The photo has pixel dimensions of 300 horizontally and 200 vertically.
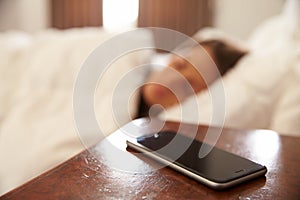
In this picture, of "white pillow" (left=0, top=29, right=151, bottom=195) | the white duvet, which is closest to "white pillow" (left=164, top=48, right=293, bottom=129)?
the white duvet

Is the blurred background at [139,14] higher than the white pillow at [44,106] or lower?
higher

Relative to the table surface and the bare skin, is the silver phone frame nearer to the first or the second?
the table surface

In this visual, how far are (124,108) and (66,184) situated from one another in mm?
580

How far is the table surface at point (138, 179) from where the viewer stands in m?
0.41

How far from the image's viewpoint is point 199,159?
1.61ft

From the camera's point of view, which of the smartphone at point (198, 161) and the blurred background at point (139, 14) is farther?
the blurred background at point (139, 14)

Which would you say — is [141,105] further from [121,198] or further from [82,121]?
[121,198]

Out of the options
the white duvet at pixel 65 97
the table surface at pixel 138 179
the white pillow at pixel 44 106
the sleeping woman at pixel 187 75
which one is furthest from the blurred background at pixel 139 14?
the table surface at pixel 138 179

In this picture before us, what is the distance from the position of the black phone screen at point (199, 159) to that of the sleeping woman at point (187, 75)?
419 mm

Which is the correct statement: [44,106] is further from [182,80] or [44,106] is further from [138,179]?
[138,179]

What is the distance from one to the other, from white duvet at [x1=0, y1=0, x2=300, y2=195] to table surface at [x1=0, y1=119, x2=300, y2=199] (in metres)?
0.30

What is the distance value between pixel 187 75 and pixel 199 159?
0.56 m

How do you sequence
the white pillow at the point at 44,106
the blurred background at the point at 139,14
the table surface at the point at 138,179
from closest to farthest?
the table surface at the point at 138,179 → the white pillow at the point at 44,106 → the blurred background at the point at 139,14

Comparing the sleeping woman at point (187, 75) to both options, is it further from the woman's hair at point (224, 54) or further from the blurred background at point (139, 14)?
the blurred background at point (139, 14)
